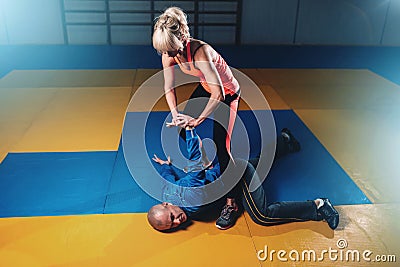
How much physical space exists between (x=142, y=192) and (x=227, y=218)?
923mm

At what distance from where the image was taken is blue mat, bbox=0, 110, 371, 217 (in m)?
3.50

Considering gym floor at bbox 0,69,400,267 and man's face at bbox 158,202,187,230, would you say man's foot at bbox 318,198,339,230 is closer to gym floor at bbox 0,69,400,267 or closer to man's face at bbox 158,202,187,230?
gym floor at bbox 0,69,400,267

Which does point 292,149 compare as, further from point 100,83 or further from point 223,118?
point 100,83

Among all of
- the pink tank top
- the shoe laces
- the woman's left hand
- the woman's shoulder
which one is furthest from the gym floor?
the woman's shoulder

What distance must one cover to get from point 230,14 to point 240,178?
719 cm

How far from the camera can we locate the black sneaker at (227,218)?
3203mm

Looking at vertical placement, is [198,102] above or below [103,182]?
above

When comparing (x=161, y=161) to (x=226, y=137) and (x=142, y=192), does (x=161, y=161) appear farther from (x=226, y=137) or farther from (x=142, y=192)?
(x=226, y=137)

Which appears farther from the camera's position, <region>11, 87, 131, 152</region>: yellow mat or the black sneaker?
<region>11, 87, 131, 152</region>: yellow mat

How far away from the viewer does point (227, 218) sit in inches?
127

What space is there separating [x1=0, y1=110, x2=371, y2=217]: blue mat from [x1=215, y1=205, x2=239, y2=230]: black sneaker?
487mm

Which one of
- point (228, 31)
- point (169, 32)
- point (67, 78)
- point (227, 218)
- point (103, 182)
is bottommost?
point (67, 78)

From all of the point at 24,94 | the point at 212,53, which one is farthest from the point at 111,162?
the point at 24,94

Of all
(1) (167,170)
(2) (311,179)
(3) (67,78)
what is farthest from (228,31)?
(1) (167,170)
